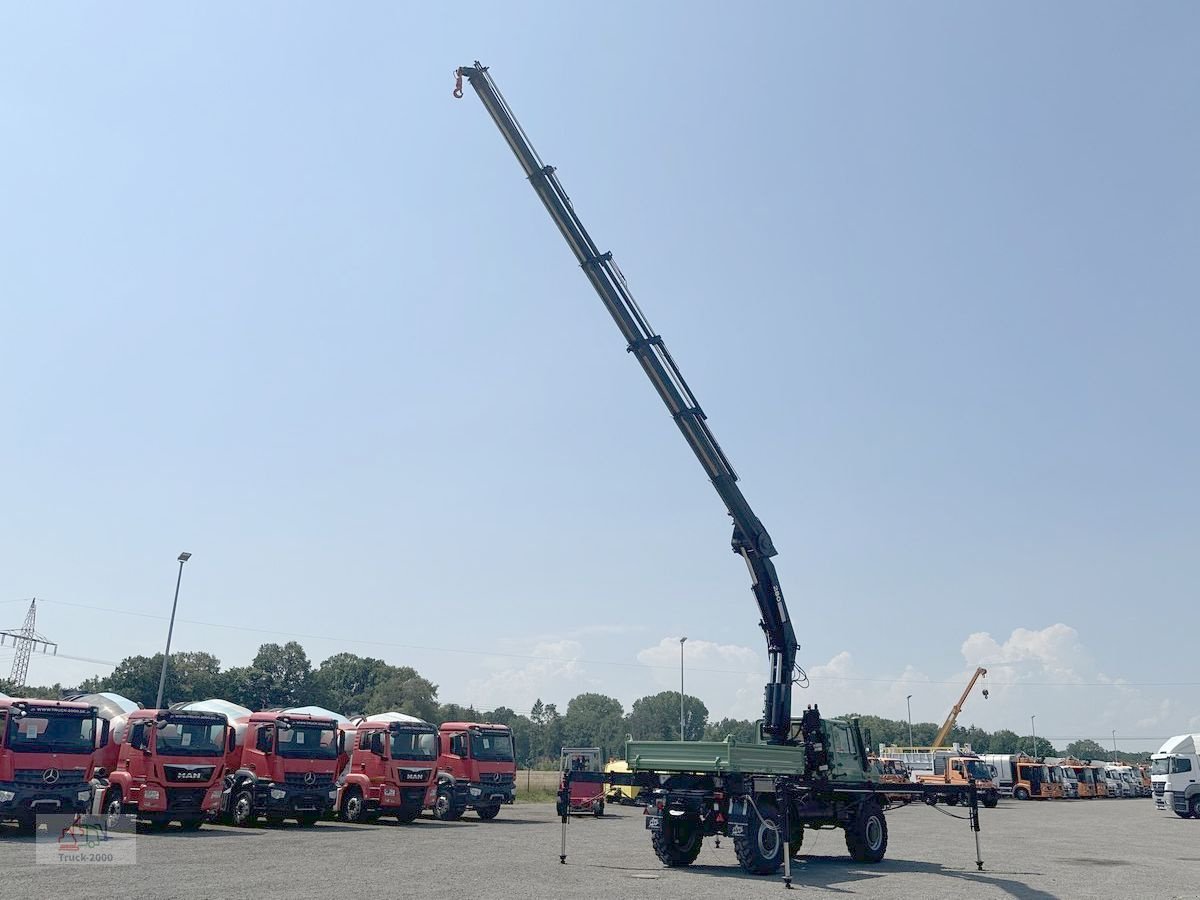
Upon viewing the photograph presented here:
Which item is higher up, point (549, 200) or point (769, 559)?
point (549, 200)

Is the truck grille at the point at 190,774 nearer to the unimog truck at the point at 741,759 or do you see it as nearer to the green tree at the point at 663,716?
the unimog truck at the point at 741,759

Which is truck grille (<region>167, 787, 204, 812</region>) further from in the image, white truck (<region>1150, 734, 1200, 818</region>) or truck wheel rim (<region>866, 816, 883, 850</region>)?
white truck (<region>1150, 734, 1200, 818</region>)

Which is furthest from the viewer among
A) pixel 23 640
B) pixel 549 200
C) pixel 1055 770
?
pixel 23 640

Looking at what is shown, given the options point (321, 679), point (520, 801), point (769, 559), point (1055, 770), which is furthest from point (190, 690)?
point (769, 559)

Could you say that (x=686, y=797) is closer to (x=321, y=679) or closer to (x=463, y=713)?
(x=463, y=713)

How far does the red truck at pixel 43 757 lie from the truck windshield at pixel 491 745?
35.9ft

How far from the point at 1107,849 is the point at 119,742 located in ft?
79.5

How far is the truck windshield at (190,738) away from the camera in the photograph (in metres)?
22.0

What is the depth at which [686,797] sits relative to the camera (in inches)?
667

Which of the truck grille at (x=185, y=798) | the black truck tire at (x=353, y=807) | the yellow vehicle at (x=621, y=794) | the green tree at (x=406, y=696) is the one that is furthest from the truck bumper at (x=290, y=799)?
the green tree at (x=406, y=696)

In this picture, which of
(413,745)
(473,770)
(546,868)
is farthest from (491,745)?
(546,868)

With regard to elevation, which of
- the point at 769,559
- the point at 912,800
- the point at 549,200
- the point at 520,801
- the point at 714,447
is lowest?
the point at 520,801

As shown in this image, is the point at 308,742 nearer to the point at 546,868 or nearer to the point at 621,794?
the point at 546,868

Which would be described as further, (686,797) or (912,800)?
(912,800)
